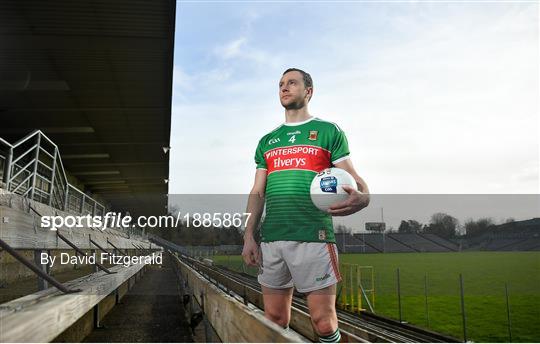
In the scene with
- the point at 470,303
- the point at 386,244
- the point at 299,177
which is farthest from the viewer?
the point at 386,244

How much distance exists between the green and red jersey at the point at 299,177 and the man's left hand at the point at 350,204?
0.13 metres

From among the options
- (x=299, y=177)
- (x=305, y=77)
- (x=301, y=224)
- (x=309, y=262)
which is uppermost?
(x=305, y=77)

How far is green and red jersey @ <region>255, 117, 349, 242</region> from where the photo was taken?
6.10ft

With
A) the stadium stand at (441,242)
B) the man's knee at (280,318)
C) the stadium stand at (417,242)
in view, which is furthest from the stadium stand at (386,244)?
the man's knee at (280,318)

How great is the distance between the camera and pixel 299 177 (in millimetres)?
A: 1871

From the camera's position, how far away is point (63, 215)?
4.93 meters

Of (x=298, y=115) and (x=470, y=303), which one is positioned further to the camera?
(x=470, y=303)

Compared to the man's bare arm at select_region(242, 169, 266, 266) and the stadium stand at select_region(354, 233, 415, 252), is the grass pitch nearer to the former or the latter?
the man's bare arm at select_region(242, 169, 266, 266)

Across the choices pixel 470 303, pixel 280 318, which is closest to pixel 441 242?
pixel 470 303

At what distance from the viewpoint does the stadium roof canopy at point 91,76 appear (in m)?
8.77

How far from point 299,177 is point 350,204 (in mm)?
273

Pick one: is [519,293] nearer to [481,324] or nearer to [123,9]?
[481,324]

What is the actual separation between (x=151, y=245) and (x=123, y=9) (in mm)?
13111

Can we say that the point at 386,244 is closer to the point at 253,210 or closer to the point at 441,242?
the point at 441,242
